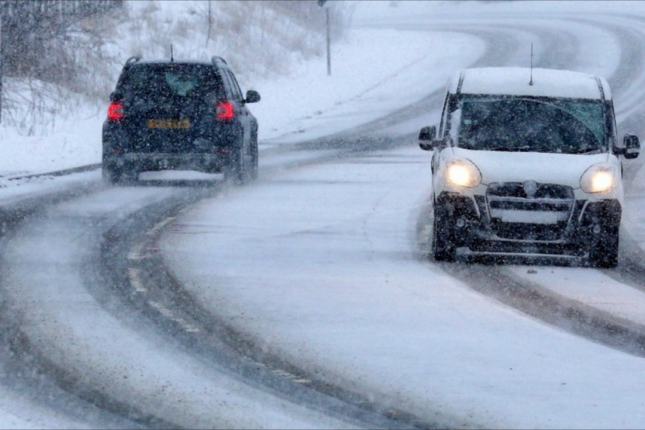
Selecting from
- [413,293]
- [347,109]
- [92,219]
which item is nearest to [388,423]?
[413,293]

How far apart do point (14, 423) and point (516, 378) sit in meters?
2.82

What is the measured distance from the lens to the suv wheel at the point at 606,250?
44.2 feet

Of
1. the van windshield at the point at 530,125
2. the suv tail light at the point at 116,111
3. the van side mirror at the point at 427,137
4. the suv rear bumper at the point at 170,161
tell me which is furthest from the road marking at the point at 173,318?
the suv tail light at the point at 116,111

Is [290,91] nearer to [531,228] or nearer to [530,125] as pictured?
[530,125]

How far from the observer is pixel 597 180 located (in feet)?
44.1

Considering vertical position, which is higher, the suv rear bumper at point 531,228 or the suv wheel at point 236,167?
the suv rear bumper at point 531,228

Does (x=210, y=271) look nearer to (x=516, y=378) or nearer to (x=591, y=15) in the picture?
(x=516, y=378)

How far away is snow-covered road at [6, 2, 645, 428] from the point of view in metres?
7.90

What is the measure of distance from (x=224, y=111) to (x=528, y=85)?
6678 mm

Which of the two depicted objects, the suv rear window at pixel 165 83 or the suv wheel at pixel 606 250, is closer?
the suv wheel at pixel 606 250

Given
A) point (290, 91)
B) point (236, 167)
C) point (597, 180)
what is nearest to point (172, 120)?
point (236, 167)

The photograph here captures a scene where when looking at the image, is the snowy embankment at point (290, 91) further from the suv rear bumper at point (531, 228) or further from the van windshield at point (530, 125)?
the suv rear bumper at point (531, 228)

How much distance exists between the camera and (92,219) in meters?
16.7

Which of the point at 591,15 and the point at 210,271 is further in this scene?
the point at 591,15
